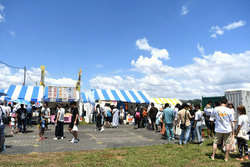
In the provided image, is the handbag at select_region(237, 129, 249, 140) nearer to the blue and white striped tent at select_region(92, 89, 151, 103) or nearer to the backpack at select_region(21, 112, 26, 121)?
the backpack at select_region(21, 112, 26, 121)

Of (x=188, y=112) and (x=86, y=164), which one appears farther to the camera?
(x=188, y=112)

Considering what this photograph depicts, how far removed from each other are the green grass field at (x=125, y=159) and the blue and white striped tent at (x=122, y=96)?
13.5 m

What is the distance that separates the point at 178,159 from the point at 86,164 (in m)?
2.71

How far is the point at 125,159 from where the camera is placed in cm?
586

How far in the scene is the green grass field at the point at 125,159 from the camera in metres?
5.39

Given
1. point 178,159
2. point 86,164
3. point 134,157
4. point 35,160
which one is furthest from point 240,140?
point 35,160

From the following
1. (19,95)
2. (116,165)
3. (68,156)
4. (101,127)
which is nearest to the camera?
(116,165)

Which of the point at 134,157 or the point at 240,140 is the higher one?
the point at 240,140

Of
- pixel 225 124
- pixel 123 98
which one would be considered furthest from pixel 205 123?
pixel 123 98

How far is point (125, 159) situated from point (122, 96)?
1572cm

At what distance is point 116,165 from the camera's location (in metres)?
5.25

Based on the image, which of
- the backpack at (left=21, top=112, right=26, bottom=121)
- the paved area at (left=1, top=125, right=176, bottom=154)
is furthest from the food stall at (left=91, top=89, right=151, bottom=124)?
the paved area at (left=1, top=125, right=176, bottom=154)

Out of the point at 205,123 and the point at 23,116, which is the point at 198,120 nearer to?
the point at 205,123

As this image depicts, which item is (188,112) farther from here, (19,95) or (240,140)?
(19,95)
